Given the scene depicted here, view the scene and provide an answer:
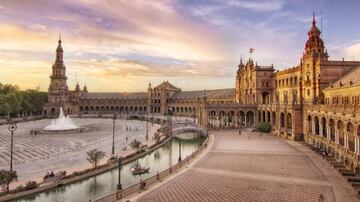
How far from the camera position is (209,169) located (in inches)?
1596

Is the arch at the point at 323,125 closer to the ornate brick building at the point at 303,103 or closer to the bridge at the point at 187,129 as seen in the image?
the ornate brick building at the point at 303,103

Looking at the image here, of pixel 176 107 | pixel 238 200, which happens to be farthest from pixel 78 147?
pixel 176 107

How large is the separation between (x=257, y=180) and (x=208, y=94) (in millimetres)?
127500

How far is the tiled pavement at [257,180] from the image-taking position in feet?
97.7

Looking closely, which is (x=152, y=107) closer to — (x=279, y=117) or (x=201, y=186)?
(x=279, y=117)

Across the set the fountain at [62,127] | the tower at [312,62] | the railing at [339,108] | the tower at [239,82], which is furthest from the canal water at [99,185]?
the tower at [239,82]

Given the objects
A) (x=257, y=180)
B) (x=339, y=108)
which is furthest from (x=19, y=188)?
(x=339, y=108)

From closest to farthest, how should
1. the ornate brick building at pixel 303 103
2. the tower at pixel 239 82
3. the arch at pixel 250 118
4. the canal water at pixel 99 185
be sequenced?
the canal water at pixel 99 185 → the ornate brick building at pixel 303 103 → the arch at pixel 250 118 → the tower at pixel 239 82

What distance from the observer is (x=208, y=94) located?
16225 cm

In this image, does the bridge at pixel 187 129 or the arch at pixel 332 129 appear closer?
the arch at pixel 332 129

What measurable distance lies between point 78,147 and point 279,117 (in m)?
45.5

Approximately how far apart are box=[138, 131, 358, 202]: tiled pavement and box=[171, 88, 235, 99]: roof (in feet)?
298

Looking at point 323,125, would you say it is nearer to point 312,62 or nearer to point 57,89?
point 312,62

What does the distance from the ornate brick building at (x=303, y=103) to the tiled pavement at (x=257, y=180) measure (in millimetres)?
5727
